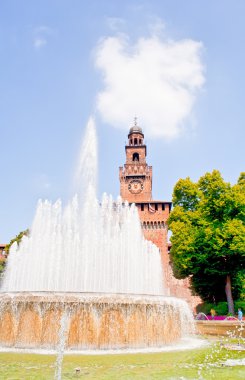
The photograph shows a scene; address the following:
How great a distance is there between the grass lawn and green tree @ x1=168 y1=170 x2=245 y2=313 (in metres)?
15.1

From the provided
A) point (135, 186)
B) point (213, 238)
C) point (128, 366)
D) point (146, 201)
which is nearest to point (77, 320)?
point (128, 366)

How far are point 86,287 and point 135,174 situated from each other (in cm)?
→ 3408

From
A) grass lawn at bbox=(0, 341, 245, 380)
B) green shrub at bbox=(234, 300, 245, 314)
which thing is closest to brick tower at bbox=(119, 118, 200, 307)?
green shrub at bbox=(234, 300, 245, 314)

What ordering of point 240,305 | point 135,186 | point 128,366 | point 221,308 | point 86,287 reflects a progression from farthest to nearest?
point 135,186 → point 240,305 → point 221,308 → point 86,287 → point 128,366

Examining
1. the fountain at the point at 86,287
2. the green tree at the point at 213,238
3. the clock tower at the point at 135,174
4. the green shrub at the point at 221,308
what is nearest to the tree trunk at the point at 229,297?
the green tree at the point at 213,238

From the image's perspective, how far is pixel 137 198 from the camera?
165 ft

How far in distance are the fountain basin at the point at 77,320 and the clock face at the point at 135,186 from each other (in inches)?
1671

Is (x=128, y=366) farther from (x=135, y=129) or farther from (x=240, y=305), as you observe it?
(x=135, y=129)

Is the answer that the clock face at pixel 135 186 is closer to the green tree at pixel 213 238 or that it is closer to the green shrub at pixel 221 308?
the green tree at pixel 213 238

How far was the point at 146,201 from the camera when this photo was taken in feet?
142

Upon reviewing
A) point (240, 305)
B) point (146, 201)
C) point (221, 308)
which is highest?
point (146, 201)

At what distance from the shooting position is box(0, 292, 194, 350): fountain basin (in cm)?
789

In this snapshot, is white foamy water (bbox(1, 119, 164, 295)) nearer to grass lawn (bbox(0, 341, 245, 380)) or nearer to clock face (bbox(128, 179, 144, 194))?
grass lawn (bbox(0, 341, 245, 380))

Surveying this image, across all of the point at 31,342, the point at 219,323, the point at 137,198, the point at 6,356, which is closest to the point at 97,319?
the point at 31,342
